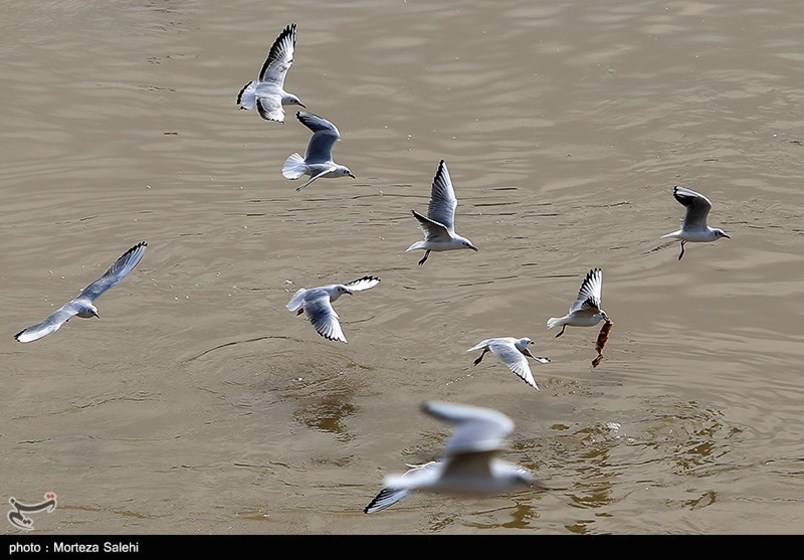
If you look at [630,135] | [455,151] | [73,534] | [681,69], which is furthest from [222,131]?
Result: [73,534]

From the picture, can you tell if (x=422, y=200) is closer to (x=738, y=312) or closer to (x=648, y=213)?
(x=648, y=213)

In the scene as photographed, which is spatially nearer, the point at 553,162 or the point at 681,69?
the point at 553,162

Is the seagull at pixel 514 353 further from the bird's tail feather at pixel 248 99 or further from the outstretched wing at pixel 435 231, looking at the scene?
the bird's tail feather at pixel 248 99

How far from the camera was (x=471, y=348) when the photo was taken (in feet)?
34.0

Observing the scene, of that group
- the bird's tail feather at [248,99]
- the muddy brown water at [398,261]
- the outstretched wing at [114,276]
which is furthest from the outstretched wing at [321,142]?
the outstretched wing at [114,276]

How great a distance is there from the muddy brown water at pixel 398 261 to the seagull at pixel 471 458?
6.76ft

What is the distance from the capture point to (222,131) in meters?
14.9

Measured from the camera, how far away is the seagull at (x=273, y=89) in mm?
11570

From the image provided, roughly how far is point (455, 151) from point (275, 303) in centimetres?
371

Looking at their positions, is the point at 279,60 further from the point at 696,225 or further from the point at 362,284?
the point at 696,225

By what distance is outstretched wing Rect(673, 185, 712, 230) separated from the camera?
10.7 metres

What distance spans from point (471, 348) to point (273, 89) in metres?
3.23

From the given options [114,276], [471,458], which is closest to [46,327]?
[114,276]
